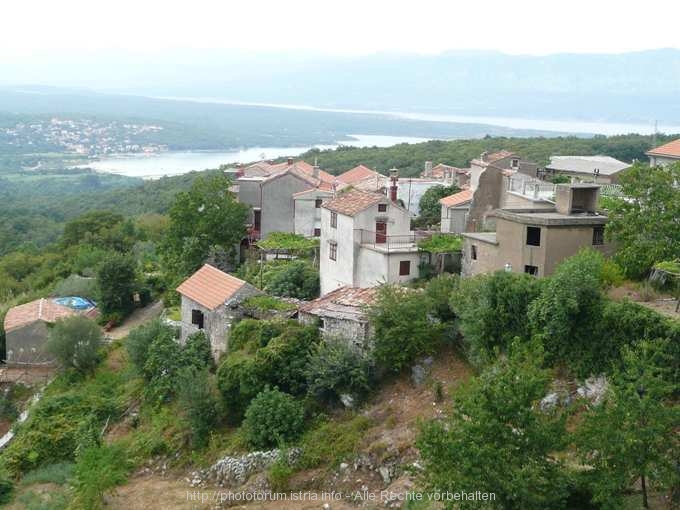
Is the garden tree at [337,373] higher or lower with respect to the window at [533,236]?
lower

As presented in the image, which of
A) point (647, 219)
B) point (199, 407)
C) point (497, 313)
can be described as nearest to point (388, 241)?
point (497, 313)

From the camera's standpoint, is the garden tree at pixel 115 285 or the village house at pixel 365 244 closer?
the village house at pixel 365 244

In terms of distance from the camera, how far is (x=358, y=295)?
2567 cm

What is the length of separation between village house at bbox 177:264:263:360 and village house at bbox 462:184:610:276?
780 centimetres

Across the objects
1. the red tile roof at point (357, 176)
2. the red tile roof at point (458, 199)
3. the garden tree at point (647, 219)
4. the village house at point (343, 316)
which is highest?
the garden tree at point (647, 219)

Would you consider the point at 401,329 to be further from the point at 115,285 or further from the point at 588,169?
the point at 588,169

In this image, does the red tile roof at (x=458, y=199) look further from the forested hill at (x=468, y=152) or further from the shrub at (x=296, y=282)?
the forested hill at (x=468, y=152)

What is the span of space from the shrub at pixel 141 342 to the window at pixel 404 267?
8.03m

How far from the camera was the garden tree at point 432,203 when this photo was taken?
39.9 metres

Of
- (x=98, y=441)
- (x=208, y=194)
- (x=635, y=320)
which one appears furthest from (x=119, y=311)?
(x=635, y=320)

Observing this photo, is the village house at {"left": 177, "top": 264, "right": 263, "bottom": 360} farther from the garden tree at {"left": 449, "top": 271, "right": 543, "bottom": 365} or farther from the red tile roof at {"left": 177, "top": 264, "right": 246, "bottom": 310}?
the garden tree at {"left": 449, "top": 271, "right": 543, "bottom": 365}

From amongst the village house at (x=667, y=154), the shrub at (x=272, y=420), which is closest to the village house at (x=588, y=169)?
the village house at (x=667, y=154)

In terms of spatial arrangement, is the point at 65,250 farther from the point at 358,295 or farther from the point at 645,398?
the point at 645,398

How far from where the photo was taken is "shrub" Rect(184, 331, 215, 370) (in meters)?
27.2
